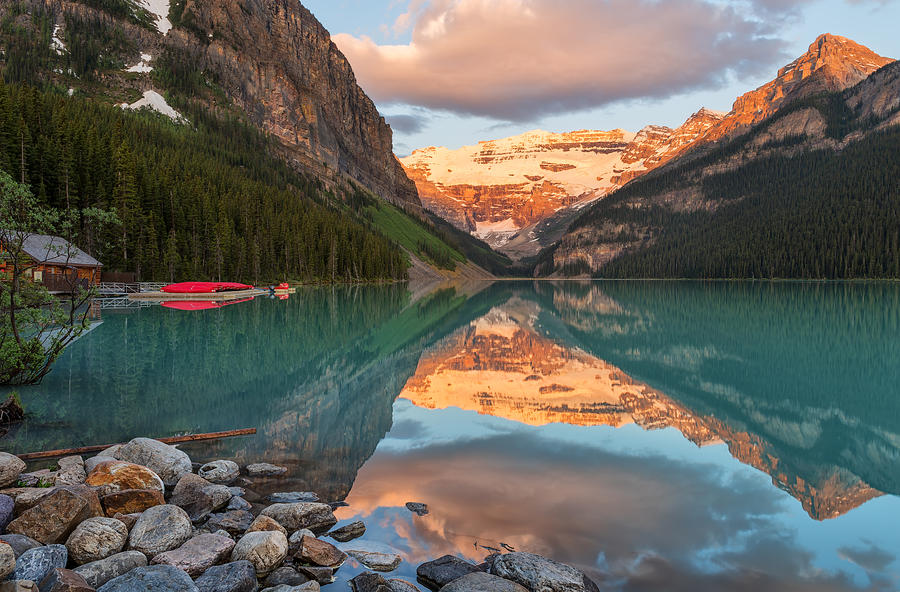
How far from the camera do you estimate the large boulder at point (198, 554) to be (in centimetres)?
749

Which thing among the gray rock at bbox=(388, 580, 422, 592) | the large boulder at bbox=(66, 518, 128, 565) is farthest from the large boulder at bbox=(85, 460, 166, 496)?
the gray rock at bbox=(388, 580, 422, 592)

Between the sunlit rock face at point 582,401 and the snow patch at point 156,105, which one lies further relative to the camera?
the snow patch at point 156,105

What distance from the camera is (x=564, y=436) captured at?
1555cm

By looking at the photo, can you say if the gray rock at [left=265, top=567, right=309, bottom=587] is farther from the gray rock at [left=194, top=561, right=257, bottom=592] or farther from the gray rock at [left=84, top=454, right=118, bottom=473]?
the gray rock at [left=84, top=454, right=118, bottom=473]

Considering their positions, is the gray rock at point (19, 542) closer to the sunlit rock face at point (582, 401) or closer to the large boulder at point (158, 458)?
the large boulder at point (158, 458)

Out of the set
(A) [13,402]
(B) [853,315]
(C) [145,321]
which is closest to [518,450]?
(A) [13,402]

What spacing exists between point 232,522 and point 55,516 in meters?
2.47

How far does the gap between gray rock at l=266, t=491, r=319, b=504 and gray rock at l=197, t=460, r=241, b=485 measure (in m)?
1.32

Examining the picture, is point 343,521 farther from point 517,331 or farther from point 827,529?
point 517,331

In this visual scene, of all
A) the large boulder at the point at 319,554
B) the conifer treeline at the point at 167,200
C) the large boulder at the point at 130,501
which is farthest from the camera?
the conifer treeline at the point at 167,200

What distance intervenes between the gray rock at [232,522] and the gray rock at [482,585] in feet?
12.4

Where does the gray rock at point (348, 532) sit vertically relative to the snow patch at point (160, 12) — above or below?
below

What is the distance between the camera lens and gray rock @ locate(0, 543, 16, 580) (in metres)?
6.45

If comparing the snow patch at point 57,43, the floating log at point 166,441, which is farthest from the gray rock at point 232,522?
the snow patch at point 57,43
